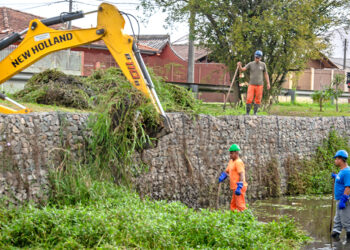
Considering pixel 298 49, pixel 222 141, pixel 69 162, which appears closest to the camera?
pixel 69 162

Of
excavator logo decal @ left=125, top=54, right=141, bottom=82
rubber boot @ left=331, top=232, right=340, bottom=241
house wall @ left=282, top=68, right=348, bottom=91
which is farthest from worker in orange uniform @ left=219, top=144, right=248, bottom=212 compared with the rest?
house wall @ left=282, top=68, right=348, bottom=91

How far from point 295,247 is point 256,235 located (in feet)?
4.17

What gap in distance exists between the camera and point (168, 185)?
13914mm

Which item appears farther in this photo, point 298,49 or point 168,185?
point 298,49

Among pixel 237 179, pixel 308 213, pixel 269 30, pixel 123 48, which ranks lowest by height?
pixel 308 213

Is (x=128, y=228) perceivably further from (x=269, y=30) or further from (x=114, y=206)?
(x=269, y=30)

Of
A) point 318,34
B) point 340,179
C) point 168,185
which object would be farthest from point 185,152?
point 318,34

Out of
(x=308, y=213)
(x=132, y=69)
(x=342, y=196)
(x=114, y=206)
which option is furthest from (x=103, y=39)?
(x=308, y=213)

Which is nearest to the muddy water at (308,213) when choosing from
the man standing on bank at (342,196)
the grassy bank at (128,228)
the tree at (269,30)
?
the man standing on bank at (342,196)

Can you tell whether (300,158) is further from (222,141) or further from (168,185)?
(168,185)

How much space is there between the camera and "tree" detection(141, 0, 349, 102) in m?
20.5

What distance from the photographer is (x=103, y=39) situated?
1195 cm

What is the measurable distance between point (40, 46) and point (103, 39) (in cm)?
124

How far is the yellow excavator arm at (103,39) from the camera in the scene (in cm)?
1180
